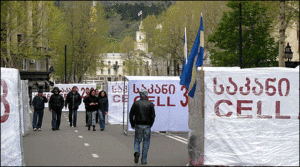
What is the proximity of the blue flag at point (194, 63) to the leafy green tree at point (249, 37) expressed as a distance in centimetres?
2918

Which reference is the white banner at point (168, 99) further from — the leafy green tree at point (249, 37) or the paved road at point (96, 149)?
the leafy green tree at point (249, 37)

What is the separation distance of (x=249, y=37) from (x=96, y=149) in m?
29.4

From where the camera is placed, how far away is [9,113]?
29.6ft

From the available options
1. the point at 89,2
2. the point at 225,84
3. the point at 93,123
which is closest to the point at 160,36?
the point at 89,2

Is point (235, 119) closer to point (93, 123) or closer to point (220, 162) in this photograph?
point (220, 162)

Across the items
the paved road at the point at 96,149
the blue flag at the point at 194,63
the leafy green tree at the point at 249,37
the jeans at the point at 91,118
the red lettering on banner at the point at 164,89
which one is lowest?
the paved road at the point at 96,149

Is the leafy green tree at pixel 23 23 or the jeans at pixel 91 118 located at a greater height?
the leafy green tree at pixel 23 23

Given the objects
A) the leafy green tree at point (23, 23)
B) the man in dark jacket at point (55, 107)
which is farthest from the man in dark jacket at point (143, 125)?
the leafy green tree at point (23, 23)

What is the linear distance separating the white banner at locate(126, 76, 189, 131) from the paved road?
469 mm

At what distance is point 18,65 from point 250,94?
161 ft

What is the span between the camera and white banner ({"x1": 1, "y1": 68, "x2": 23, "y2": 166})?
889 centimetres

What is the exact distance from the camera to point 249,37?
133 ft

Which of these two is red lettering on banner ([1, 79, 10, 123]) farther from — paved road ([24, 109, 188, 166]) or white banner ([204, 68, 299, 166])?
white banner ([204, 68, 299, 166])

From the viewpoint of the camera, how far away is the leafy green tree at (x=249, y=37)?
39.3m
